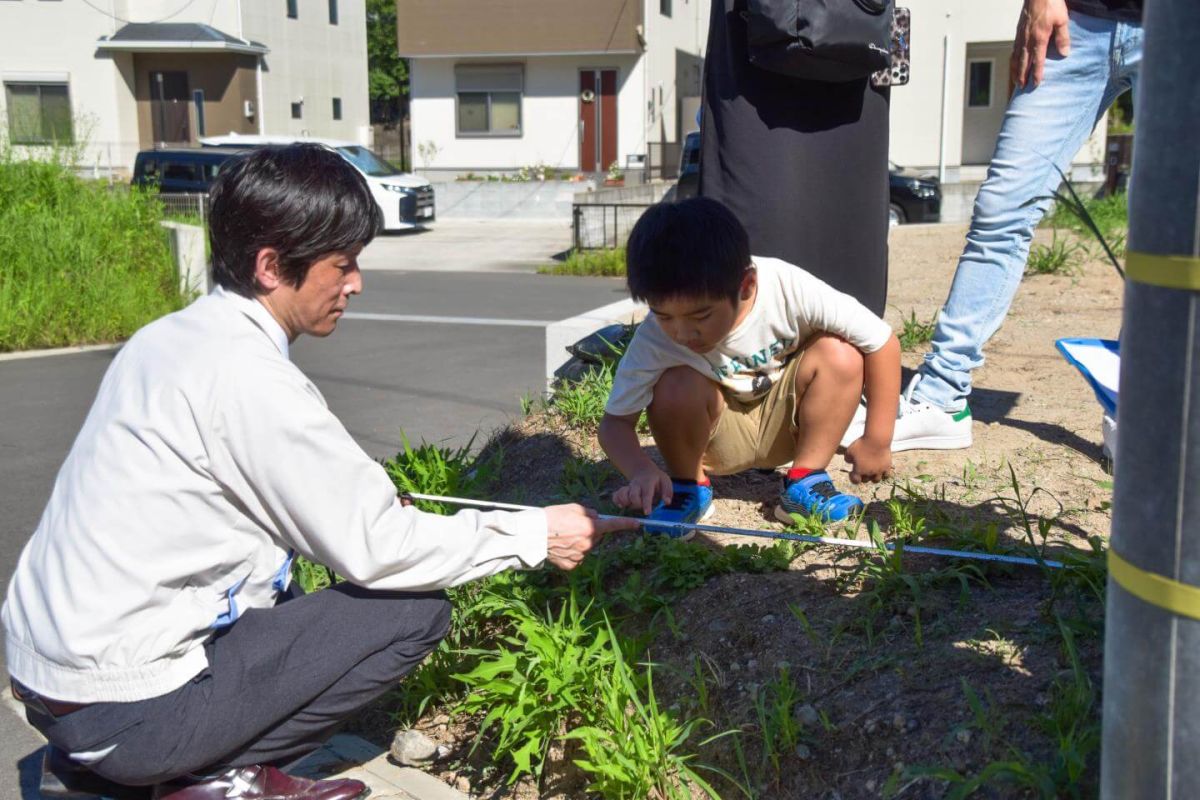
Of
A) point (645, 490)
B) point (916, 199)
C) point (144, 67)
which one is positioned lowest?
point (645, 490)

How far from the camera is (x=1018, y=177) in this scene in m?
3.87

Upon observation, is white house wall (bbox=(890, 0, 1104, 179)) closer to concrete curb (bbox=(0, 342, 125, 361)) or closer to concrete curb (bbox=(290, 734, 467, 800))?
concrete curb (bbox=(0, 342, 125, 361))

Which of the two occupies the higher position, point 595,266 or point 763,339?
point 763,339

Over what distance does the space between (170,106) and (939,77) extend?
1994cm

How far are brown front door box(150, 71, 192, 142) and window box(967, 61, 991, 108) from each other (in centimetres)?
1987

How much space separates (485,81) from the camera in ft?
97.9

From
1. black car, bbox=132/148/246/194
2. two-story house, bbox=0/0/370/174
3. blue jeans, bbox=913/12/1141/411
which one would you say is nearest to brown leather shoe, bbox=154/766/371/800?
blue jeans, bbox=913/12/1141/411

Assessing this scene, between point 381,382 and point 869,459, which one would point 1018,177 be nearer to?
point 869,459

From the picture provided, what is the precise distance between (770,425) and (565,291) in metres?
10.7

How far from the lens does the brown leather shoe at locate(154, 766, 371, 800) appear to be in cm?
235

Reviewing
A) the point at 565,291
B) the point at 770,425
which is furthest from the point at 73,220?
the point at 770,425

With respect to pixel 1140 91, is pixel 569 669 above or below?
below

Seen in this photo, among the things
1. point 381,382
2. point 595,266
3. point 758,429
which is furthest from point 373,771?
point 595,266

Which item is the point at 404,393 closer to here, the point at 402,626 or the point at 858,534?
the point at 858,534
